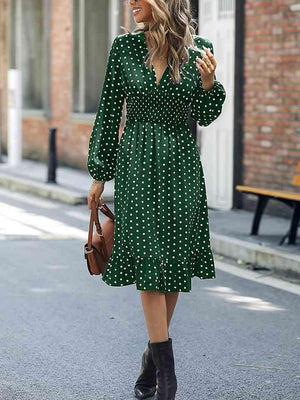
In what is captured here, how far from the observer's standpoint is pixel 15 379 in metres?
5.25

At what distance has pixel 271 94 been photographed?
38.0 feet

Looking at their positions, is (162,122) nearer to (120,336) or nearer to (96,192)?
(96,192)

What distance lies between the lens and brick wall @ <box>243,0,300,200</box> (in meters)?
11.2

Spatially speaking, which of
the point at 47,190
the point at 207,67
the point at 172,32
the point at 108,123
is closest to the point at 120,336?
the point at 108,123

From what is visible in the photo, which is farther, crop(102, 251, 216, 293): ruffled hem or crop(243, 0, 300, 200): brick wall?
crop(243, 0, 300, 200): brick wall

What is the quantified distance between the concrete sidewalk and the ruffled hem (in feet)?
12.6

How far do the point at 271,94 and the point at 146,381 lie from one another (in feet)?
23.2

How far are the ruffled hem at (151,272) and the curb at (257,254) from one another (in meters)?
3.83

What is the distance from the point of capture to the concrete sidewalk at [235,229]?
8719 mm

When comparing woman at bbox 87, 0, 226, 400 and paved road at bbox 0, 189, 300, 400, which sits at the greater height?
woman at bbox 87, 0, 226, 400

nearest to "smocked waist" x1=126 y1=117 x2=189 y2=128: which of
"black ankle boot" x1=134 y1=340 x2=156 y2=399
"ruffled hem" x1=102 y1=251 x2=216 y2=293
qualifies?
"ruffled hem" x1=102 y1=251 x2=216 y2=293

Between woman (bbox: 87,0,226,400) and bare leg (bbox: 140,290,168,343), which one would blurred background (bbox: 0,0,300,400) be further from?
woman (bbox: 87,0,226,400)

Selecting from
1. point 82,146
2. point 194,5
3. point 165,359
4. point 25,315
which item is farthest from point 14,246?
point 82,146

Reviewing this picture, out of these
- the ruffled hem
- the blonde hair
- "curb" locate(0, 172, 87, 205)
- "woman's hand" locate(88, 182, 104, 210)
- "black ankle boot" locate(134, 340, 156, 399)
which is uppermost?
the blonde hair
